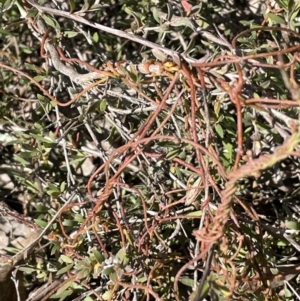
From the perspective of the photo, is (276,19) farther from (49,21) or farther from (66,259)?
(66,259)

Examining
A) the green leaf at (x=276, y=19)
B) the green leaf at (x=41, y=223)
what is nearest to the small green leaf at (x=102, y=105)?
the green leaf at (x=41, y=223)

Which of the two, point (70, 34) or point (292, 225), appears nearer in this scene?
point (292, 225)

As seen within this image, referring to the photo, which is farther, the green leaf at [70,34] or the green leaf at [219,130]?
the green leaf at [70,34]

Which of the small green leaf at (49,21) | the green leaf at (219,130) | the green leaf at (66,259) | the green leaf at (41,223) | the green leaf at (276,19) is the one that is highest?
the small green leaf at (49,21)

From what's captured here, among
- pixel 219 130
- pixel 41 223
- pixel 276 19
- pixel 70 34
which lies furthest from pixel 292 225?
pixel 70 34

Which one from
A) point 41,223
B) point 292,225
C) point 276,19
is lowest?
point 292,225

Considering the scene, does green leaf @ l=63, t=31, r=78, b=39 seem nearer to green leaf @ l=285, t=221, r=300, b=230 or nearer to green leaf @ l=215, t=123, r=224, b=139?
green leaf @ l=215, t=123, r=224, b=139

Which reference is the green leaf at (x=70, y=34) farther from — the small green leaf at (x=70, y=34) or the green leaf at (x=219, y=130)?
the green leaf at (x=219, y=130)

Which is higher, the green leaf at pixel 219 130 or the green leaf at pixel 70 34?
the green leaf at pixel 70 34

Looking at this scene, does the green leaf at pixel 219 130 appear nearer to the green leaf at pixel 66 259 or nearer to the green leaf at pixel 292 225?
the green leaf at pixel 292 225

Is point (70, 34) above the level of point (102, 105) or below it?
above

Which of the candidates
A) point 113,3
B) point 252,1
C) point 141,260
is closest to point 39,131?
point 141,260

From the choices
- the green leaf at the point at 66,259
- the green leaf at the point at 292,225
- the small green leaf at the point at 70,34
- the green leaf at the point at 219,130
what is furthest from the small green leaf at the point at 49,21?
the green leaf at the point at 292,225

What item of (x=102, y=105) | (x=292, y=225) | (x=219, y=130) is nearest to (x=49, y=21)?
(x=102, y=105)
